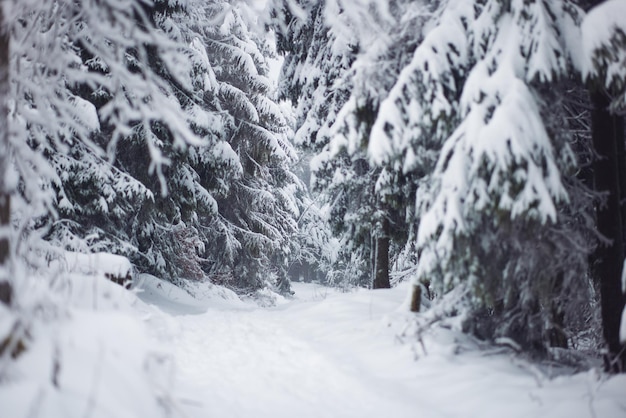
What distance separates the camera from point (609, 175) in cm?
438

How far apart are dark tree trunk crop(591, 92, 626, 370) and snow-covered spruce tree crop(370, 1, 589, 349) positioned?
0.42m

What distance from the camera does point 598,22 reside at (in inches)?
140

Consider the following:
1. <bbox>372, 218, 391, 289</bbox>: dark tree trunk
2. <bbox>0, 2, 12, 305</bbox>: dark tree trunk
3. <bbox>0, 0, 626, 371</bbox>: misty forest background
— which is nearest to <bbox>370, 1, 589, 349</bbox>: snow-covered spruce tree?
<bbox>0, 0, 626, 371</bbox>: misty forest background

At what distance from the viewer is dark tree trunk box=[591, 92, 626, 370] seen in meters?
4.24

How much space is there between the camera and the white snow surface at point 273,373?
235 cm

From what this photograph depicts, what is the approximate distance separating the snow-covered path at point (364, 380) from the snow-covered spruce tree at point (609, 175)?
0.88 meters

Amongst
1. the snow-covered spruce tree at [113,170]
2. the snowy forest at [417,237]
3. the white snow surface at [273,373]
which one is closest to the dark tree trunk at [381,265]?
the snowy forest at [417,237]

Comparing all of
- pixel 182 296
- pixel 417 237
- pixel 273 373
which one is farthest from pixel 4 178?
pixel 182 296

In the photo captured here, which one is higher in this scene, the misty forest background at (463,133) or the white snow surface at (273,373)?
the misty forest background at (463,133)

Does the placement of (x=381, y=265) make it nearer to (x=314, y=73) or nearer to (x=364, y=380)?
(x=314, y=73)

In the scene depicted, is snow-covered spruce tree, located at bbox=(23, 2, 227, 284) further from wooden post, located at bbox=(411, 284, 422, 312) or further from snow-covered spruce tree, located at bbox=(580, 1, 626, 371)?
snow-covered spruce tree, located at bbox=(580, 1, 626, 371)

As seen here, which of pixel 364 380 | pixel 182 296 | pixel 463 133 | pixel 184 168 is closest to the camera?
pixel 463 133

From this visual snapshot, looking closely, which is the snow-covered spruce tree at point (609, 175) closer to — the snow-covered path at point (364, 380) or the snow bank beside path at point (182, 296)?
the snow-covered path at point (364, 380)

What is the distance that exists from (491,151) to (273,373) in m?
3.20
